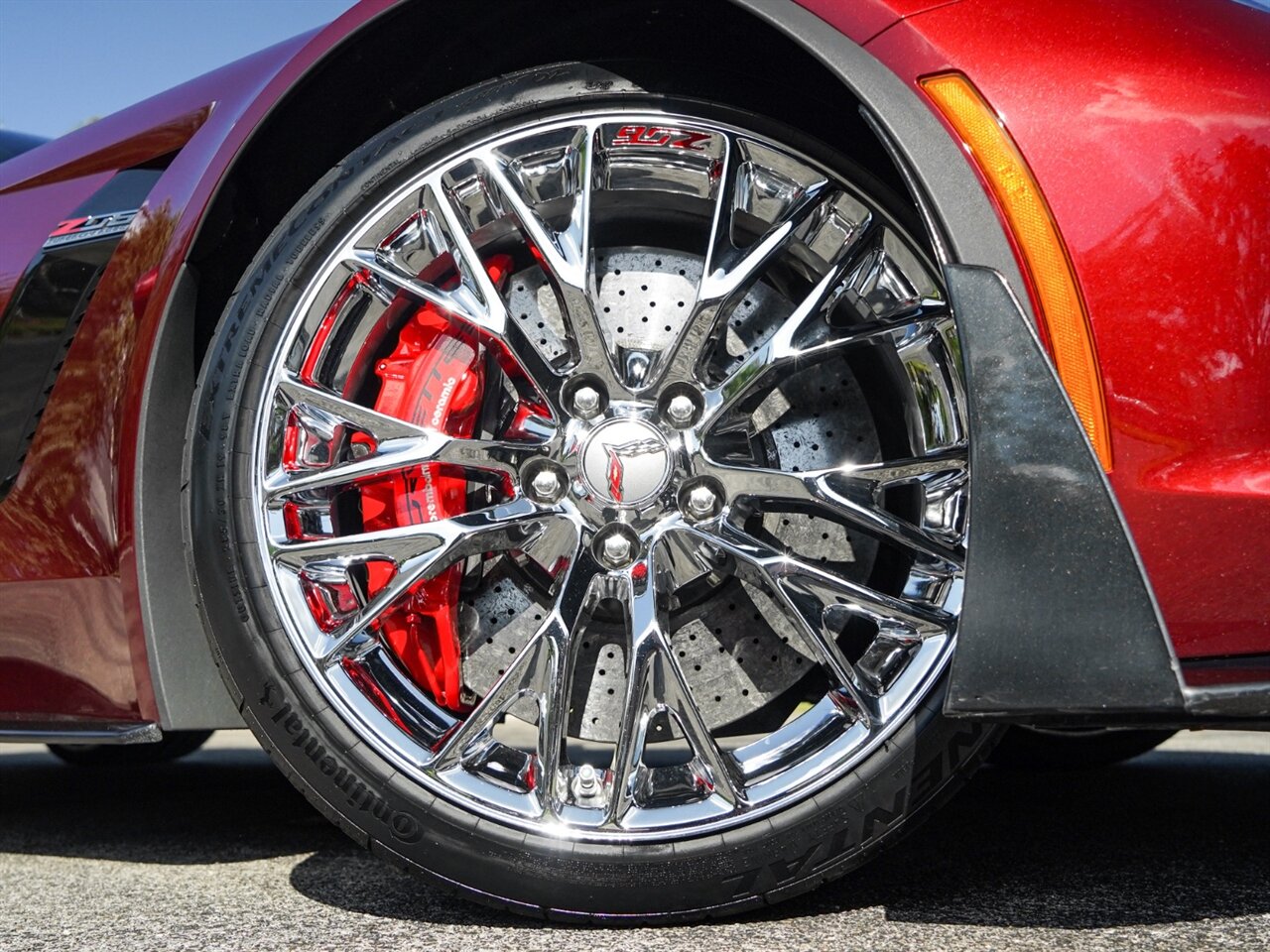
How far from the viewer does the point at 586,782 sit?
58.1 inches

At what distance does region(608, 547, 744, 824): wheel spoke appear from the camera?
1421 mm

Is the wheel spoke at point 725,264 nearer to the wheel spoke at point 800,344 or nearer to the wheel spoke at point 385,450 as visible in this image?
the wheel spoke at point 800,344

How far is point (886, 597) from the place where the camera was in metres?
1.43

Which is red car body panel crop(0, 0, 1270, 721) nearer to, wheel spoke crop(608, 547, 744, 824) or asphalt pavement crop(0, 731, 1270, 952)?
asphalt pavement crop(0, 731, 1270, 952)

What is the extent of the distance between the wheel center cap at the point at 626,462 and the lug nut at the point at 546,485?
0.04m

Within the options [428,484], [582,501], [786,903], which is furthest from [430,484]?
[786,903]

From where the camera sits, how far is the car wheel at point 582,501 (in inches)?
55.0

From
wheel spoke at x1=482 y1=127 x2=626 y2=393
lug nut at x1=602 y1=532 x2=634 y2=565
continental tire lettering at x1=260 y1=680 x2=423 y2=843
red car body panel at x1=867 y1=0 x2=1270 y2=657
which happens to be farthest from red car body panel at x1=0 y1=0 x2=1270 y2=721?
continental tire lettering at x1=260 y1=680 x2=423 y2=843

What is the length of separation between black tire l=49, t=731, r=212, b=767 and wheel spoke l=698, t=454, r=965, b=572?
1.99 metres

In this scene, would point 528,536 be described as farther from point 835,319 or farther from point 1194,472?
point 1194,472

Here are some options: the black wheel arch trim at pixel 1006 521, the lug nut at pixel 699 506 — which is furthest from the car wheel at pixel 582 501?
the black wheel arch trim at pixel 1006 521

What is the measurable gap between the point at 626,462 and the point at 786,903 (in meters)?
0.60

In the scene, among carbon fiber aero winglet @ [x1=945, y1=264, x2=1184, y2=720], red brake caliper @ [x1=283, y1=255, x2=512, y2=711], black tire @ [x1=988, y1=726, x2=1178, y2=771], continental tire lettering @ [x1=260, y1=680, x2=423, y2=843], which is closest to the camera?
carbon fiber aero winglet @ [x1=945, y1=264, x2=1184, y2=720]

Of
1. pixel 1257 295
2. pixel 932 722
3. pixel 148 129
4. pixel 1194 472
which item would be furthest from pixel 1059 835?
pixel 148 129
